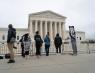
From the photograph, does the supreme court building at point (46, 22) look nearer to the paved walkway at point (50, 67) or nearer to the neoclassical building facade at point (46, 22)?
the neoclassical building facade at point (46, 22)

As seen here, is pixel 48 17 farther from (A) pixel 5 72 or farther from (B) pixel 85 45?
(A) pixel 5 72

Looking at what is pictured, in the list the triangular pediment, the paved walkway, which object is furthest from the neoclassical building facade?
the paved walkway

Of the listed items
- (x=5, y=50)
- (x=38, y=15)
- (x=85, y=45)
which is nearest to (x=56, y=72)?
(x=5, y=50)

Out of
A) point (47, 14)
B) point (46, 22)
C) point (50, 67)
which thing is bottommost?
point (50, 67)

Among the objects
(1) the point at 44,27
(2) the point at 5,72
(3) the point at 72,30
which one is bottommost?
(2) the point at 5,72

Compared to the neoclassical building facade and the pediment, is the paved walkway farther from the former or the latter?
the pediment

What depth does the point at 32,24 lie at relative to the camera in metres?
86.2

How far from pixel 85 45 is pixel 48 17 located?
64.6 m

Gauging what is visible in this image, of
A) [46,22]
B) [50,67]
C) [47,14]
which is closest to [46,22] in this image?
[46,22]

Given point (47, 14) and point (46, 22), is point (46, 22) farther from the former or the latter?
point (47, 14)

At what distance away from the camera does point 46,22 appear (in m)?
84.9

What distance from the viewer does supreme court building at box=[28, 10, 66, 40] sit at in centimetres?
8338

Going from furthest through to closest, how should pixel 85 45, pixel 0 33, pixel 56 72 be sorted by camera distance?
pixel 0 33
pixel 85 45
pixel 56 72

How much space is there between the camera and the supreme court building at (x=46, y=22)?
274 feet
